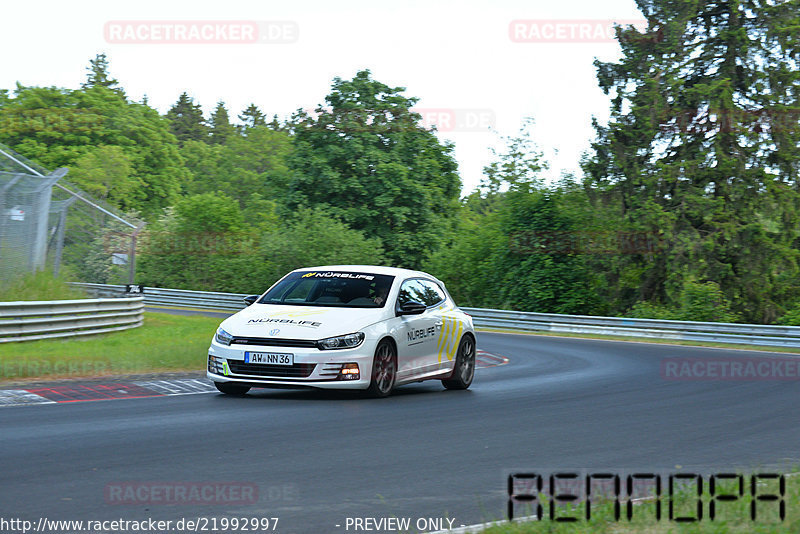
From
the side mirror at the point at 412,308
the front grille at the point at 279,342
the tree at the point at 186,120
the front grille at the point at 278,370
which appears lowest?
the front grille at the point at 278,370

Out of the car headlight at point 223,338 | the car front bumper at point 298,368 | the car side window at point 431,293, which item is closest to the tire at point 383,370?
the car front bumper at point 298,368

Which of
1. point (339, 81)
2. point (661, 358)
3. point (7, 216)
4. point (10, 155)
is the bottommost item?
point (661, 358)

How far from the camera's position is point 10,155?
70.7 feet

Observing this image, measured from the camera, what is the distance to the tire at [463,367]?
14.2 m

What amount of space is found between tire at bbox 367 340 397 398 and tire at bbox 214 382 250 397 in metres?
1.54

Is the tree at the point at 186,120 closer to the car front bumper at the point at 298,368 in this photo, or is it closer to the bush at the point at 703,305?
the bush at the point at 703,305

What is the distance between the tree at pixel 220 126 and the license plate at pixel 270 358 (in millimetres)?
133601

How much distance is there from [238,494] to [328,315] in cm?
575

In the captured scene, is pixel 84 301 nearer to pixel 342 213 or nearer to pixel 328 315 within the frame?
pixel 328 315

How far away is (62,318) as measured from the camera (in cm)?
1967

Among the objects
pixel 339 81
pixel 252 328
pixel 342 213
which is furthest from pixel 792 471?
pixel 339 81

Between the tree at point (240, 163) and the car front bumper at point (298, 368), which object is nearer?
the car front bumper at point (298, 368)

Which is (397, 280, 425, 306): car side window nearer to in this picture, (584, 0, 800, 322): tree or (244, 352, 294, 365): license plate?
(244, 352, 294, 365): license plate

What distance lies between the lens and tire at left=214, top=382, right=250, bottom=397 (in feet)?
40.4
